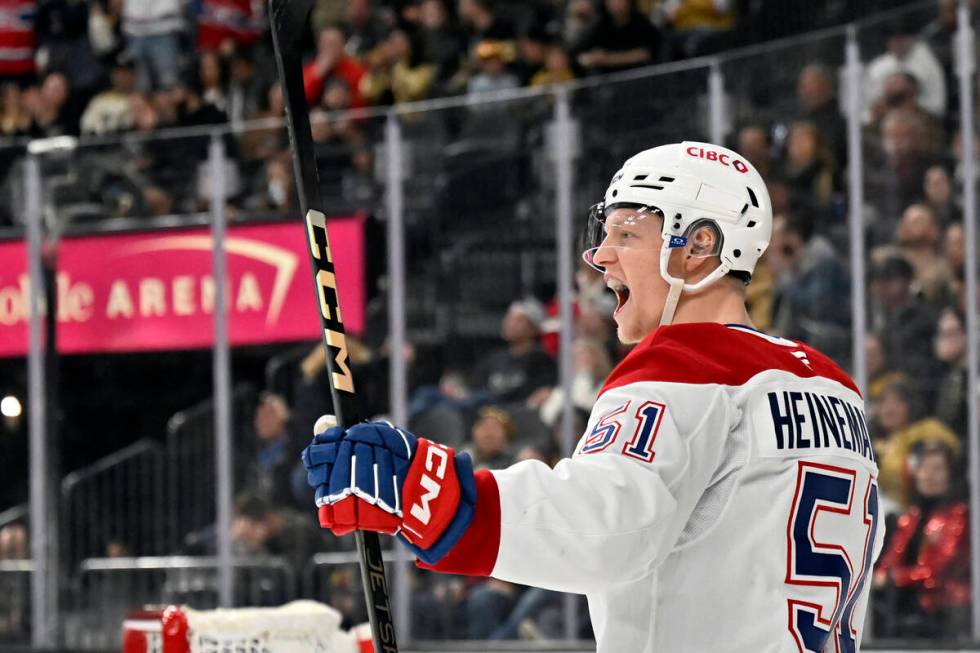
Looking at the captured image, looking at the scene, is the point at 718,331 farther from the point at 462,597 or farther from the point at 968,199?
the point at 462,597

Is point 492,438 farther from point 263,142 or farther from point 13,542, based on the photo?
point 13,542

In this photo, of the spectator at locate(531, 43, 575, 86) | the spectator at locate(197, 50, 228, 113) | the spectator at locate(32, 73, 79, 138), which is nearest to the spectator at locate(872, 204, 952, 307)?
the spectator at locate(531, 43, 575, 86)

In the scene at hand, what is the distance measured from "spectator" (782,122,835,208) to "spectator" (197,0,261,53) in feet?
15.5

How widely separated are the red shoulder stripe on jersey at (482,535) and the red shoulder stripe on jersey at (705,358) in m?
0.24

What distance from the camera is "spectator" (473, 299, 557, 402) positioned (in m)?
6.19

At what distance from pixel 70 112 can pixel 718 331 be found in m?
8.08

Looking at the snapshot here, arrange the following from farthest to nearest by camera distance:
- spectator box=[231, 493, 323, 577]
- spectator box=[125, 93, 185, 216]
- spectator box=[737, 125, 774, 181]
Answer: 1. spectator box=[125, 93, 185, 216]
2. spectator box=[231, 493, 323, 577]
3. spectator box=[737, 125, 774, 181]

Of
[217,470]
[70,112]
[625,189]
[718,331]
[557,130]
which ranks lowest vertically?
[217,470]

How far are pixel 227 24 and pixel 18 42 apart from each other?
56.9 inches

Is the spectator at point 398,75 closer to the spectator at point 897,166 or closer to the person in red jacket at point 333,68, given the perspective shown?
the person in red jacket at point 333,68

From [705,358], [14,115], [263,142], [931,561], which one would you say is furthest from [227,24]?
[705,358]

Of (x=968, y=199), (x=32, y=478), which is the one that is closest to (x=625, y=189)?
(x=968, y=199)

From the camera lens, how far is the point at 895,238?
5430 mm

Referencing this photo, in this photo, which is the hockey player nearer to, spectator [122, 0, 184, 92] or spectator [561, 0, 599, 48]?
spectator [561, 0, 599, 48]
